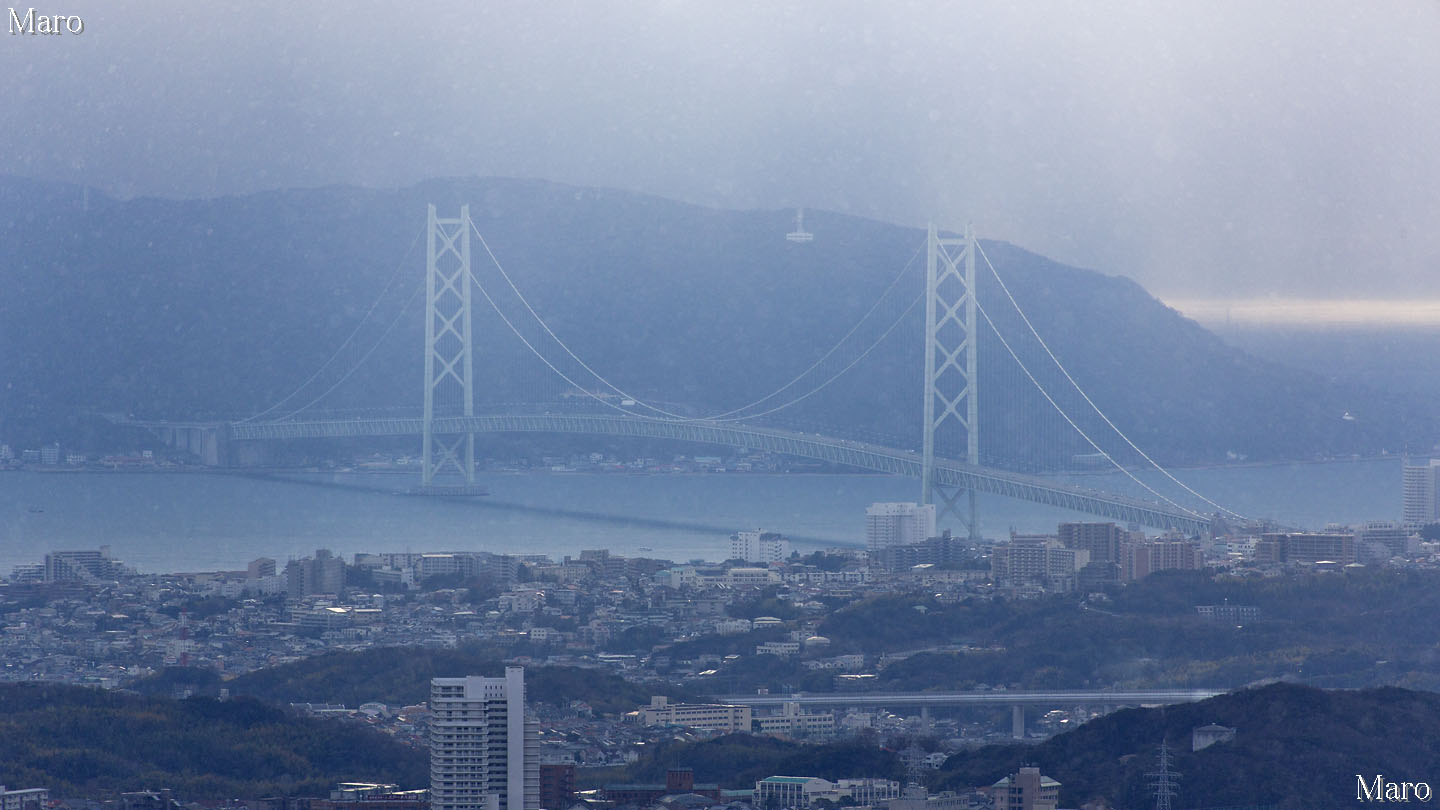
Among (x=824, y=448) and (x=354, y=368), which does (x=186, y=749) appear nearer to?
(x=824, y=448)

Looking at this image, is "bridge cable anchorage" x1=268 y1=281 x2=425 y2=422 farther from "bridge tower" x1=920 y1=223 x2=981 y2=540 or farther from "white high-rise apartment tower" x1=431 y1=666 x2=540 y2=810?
"white high-rise apartment tower" x1=431 y1=666 x2=540 y2=810

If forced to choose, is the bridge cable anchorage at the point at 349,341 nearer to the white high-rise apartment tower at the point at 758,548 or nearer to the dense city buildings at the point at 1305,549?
the white high-rise apartment tower at the point at 758,548

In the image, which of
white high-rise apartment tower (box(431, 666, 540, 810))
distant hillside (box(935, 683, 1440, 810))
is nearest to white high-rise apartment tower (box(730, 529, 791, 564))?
distant hillside (box(935, 683, 1440, 810))

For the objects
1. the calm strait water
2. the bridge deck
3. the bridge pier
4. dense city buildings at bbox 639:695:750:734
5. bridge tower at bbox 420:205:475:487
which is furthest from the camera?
the bridge pier

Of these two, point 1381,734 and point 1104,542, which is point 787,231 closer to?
point 1104,542

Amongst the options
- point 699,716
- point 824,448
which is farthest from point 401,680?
point 824,448

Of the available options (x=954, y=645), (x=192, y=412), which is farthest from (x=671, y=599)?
(x=192, y=412)

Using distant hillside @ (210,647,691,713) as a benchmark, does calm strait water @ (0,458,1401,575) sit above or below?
above

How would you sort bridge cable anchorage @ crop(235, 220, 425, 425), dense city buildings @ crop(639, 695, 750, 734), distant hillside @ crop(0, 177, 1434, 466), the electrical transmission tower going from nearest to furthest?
the electrical transmission tower → dense city buildings @ crop(639, 695, 750, 734) → distant hillside @ crop(0, 177, 1434, 466) → bridge cable anchorage @ crop(235, 220, 425, 425)
